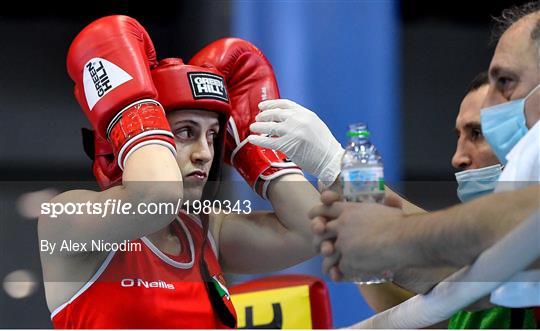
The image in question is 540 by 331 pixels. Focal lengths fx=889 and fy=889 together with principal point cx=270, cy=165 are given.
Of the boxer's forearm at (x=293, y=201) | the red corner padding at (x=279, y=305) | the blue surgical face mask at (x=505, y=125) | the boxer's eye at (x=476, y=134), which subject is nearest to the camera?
the blue surgical face mask at (x=505, y=125)

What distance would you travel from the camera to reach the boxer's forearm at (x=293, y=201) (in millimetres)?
2102

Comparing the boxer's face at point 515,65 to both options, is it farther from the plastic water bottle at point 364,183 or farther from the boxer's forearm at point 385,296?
the boxer's forearm at point 385,296

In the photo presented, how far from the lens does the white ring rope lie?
1336mm

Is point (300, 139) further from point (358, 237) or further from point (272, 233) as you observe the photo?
point (358, 237)

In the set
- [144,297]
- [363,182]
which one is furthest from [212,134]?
[363,182]

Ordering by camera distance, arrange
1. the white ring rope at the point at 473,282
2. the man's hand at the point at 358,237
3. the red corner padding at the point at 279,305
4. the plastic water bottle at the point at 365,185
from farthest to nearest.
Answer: the red corner padding at the point at 279,305 < the plastic water bottle at the point at 365,185 < the man's hand at the point at 358,237 < the white ring rope at the point at 473,282

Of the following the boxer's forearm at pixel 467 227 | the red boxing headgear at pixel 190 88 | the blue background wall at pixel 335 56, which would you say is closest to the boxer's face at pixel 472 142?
the blue background wall at pixel 335 56

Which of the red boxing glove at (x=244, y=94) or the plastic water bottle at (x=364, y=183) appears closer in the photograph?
the plastic water bottle at (x=364, y=183)

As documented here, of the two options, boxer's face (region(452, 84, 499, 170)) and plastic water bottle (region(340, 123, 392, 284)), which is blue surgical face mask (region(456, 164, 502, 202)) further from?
plastic water bottle (region(340, 123, 392, 284))

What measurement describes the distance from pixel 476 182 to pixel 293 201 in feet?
1.42

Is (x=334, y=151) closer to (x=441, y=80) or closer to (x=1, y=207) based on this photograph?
(x=1, y=207)

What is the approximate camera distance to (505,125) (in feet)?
5.70

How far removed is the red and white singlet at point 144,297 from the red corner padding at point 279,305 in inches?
9.0

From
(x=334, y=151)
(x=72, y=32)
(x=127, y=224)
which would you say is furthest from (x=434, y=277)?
(x=72, y=32)
